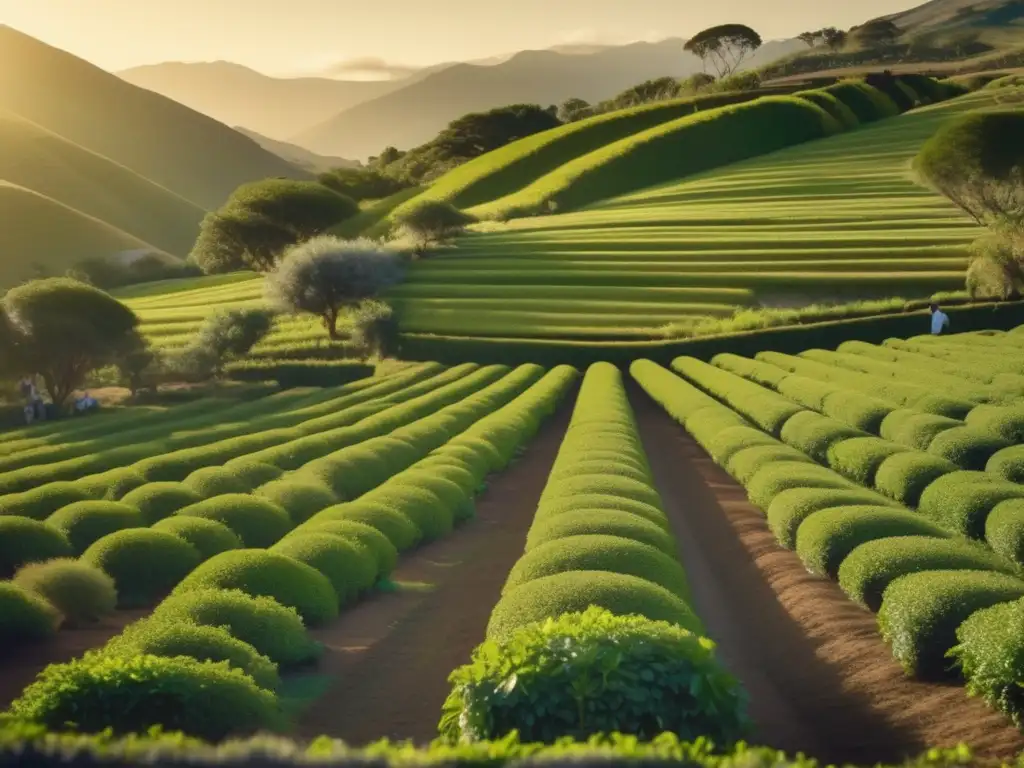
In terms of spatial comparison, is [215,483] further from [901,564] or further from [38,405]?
[38,405]

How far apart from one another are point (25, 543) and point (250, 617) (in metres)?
7.51

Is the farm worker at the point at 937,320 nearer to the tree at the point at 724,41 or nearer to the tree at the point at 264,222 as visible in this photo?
the tree at the point at 264,222

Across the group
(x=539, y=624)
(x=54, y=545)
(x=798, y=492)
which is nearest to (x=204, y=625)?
(x=539, y=624)

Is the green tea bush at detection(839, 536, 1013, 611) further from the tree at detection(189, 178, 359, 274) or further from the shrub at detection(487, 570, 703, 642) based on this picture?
the tree at detection(189, 178, 359, 274)

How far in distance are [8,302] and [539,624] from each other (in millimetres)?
46087

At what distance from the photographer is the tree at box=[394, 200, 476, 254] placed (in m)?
76.3

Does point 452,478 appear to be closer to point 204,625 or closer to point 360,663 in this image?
point 360,663

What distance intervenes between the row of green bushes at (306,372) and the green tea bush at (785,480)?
114 feet

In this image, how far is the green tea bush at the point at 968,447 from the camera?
21.0 m

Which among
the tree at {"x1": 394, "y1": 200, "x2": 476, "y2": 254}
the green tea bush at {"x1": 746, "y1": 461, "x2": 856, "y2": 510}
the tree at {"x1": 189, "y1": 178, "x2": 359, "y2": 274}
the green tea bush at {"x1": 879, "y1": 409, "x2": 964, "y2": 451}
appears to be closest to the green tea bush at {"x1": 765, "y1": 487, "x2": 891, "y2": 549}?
the green tea bush at {"x1": 746, "y1": 461, "x2": 856, "y2": 510}

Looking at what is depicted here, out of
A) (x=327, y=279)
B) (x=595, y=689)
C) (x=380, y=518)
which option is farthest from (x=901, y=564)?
(x=327, y=279)

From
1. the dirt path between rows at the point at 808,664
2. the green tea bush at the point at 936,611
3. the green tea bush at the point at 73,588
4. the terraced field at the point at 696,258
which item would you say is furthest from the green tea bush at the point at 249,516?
the terraced field at the point at 696,258

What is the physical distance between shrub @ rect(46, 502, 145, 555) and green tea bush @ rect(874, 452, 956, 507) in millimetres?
15027

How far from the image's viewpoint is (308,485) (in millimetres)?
21562
